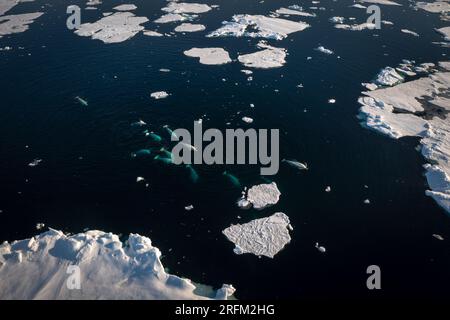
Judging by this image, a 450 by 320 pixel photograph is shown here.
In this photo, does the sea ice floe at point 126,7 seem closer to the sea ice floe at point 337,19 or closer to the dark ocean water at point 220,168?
the dark ocean water at point 220,168

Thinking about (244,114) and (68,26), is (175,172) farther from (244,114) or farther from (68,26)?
(68,26)

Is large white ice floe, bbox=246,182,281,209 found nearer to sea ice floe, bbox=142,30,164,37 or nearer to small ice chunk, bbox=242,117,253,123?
small ice chunk, bbox=242,117,253,123

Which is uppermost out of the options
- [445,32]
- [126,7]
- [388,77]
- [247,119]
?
[126,7]

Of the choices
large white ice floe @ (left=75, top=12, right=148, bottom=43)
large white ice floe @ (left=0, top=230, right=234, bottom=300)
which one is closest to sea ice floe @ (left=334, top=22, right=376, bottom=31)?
large white ice floe @ (left=75, top=12, right=148, bottom=43)

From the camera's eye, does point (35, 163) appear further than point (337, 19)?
No

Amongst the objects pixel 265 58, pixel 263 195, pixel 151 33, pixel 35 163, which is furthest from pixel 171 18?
pixel 263 195

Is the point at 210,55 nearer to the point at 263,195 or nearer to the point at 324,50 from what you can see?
the point at 324,50
